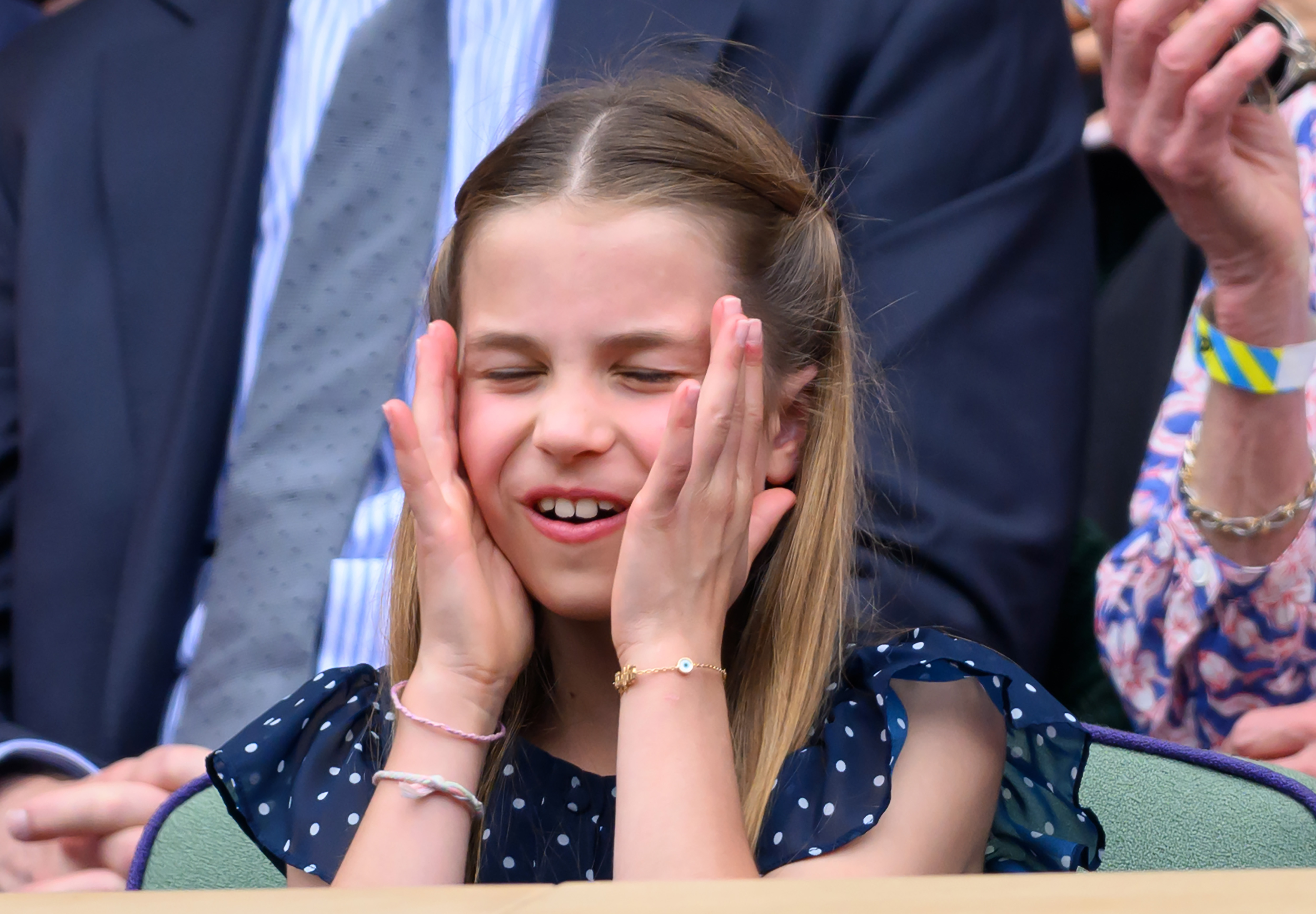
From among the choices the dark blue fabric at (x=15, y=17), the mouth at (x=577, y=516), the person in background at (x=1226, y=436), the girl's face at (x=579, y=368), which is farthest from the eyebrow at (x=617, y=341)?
the dark blue fabric at (x=15, y=17)

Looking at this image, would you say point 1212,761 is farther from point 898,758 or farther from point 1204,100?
point 1204,100

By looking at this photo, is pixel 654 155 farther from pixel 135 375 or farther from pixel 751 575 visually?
pixel 135 375

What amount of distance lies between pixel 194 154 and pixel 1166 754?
4.11ft

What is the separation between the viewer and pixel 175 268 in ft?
5.10

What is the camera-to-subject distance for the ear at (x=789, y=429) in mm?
1058

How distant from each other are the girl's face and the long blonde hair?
0.04m

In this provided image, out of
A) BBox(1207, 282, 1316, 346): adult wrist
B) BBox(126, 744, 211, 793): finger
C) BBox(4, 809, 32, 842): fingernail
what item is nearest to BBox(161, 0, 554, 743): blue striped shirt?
BBox(126, 744, 211, 793): finger

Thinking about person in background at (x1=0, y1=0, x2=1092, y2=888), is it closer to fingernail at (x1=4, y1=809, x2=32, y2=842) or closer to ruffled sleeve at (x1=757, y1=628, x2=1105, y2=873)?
fingernail at (x1=4, y1=809, x2=32, y2=842)

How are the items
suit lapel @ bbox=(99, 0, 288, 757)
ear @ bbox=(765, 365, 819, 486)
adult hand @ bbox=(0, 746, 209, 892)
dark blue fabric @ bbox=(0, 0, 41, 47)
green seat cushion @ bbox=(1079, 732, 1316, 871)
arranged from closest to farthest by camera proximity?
green seat cushion @ bbox=(1079, 732, 1316, 871) → ear @ bbox=(765, 365, 819, 486) → adult hand @ bbox=(0, 746, 209, 892) → suit lapel @ bbox=(99, 0, 288, 757) → dark blue fabric @ bbox=(0, 0, 41, 47)

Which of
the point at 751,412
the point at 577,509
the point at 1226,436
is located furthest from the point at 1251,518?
the point at 577,509

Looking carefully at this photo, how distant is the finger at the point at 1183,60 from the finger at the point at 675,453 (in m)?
0.51

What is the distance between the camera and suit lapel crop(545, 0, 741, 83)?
141 centimetres

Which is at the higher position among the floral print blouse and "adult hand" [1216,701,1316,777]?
the floral print blouse

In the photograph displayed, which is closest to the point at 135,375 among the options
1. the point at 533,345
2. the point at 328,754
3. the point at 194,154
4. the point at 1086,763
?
the point at 194,154
